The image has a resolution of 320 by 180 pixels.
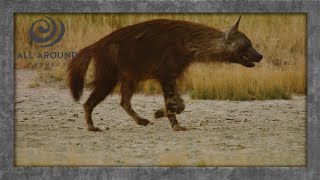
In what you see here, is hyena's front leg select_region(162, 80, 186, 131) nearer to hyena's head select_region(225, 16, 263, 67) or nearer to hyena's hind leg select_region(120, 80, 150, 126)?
hyena's hind leg select_region(120, 80, 150, 126)

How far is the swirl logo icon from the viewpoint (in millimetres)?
9375

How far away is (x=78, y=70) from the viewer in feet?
31.1

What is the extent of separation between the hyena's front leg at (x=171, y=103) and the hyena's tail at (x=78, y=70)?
0.93 metres

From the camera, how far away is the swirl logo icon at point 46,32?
9.38m

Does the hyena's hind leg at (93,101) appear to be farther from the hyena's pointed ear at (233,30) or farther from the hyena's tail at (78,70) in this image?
the hyena's pointed ear at (233,30)

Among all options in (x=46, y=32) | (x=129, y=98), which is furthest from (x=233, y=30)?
(x=46, y=32)

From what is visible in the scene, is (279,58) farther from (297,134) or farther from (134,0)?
(134,0)

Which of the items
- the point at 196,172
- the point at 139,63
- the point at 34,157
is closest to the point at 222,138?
the point at 196,172

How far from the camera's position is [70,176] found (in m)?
9.08

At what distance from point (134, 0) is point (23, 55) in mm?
1388

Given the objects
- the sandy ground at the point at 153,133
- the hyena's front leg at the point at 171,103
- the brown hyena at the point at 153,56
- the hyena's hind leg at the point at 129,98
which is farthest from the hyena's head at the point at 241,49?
the hyena's hind leg at the point at 129,98

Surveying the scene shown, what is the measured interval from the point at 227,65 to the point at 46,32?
7.01 feet

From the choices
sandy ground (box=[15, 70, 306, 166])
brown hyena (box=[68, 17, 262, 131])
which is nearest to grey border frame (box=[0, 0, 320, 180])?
sandy ground (box=[15, 70, 306, 166])

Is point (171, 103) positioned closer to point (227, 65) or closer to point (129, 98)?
point (129, 98)
